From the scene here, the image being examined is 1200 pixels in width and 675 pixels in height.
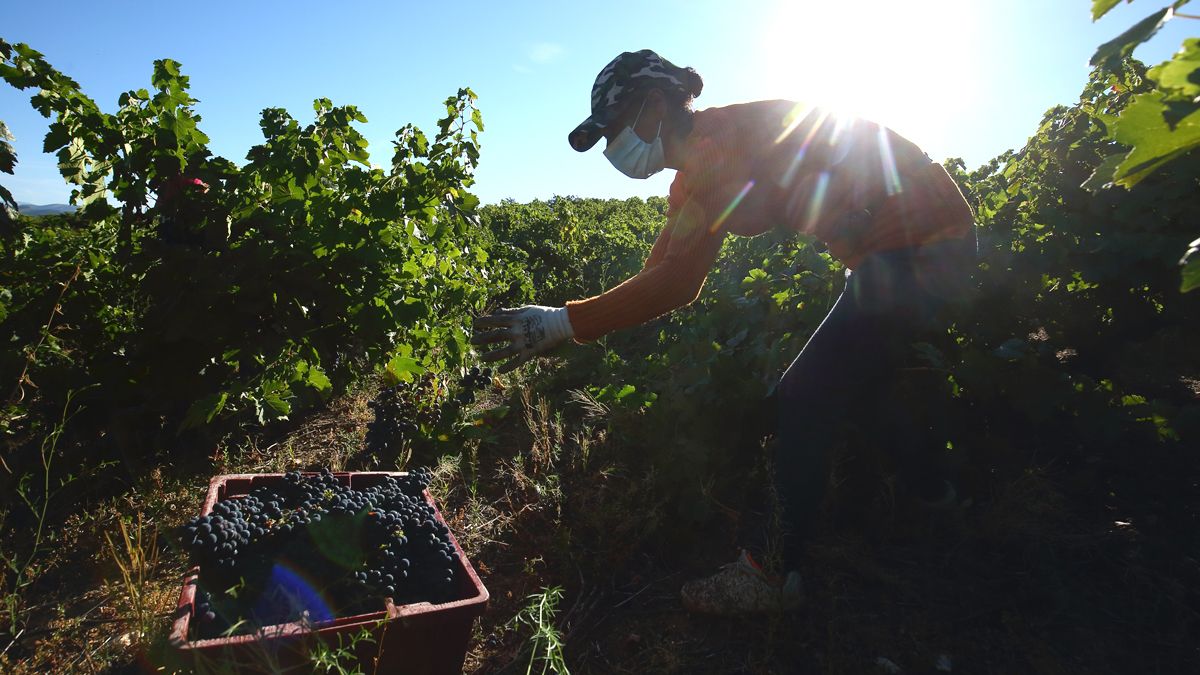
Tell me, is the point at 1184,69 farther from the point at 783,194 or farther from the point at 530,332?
the point at 530,332

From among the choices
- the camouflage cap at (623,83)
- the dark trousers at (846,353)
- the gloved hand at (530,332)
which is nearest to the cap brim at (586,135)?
the camouflage cap at (623,83)

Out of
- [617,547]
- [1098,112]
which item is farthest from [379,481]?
[1098,112]

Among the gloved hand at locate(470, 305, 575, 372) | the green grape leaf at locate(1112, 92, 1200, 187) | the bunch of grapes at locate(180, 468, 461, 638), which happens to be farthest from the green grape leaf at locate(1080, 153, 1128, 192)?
the bunch of grapes at locate(180, 468, 461, 638)

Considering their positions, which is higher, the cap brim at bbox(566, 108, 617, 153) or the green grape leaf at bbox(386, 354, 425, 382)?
the cap brim at bbox(566, 108, 617, 153)

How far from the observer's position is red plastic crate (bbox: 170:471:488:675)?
1.40 meters

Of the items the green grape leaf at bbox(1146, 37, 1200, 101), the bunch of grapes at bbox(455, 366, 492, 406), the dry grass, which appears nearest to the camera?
the green grape leaf at bbox(1146, 37, 1200, 101)

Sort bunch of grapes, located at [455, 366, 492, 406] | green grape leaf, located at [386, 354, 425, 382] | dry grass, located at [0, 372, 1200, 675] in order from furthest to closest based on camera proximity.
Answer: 1. bunch of grapes, located at [455, 366, 492, 406]
2. green grape leaf, located at [386, 354, 425, 382]
3. dry grass, located at [0, 372, 1200, 675]

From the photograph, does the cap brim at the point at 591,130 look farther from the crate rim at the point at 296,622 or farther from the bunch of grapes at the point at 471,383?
the bunch of grapes at the point at 471,383

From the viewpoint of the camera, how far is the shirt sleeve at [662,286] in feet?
6.75

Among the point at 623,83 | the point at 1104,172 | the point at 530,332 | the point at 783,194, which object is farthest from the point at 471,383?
the point at 1104,172

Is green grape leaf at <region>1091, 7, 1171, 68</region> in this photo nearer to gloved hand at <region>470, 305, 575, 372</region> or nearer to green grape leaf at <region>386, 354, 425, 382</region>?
gloved hand at <region>470, 305, 575, 372</region>

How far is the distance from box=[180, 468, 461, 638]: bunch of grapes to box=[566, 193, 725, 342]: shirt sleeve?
75cm

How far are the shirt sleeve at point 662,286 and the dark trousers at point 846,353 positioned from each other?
17.8 inches

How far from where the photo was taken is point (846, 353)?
2.11 meters
